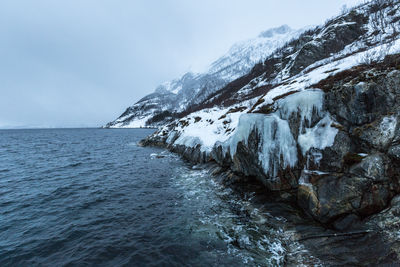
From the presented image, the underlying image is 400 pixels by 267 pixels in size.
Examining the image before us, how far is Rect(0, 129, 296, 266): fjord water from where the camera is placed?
23.9 feet

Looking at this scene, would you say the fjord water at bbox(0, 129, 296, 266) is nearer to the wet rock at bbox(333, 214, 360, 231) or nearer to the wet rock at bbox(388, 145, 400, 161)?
the wet rock at bbox(333, 214, 360, 231)

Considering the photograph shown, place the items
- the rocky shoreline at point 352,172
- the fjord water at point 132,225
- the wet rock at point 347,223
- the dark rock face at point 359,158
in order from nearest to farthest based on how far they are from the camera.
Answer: the rocky shoreline at point 352,172
the fjord water at point 132,225
the wet rock at point 347,223
the dark rock face at point 359,158

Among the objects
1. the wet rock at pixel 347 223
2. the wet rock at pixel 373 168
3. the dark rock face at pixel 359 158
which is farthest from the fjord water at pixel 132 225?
the wet rock at pixel 373 168

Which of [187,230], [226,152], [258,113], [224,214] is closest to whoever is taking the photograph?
[187,230]

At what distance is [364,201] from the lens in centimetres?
750

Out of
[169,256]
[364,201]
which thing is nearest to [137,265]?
[169,256]

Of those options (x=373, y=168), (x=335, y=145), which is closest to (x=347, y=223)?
(x=373, y=168)

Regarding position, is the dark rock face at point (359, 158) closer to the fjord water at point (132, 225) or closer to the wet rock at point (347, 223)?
the wet rock at point (347, 223)

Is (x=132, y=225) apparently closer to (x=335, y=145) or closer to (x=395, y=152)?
(x=335, y=145)

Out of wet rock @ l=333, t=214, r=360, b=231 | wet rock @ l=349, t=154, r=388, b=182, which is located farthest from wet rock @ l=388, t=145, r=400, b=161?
wet rock @ l=333, t=214, r=360, b=231

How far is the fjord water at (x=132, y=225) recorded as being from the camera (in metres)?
7.27

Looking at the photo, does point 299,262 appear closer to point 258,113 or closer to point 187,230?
point 187,230

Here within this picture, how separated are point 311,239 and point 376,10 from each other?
6998 centimetres

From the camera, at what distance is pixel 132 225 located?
9.58m
